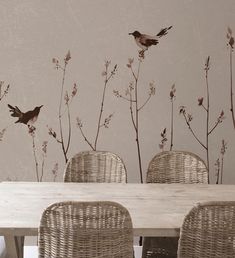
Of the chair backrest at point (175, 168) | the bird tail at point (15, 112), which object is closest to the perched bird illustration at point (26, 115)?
the bird tail at point (15, 112)

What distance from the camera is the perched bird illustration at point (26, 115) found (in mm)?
3080

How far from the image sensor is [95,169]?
8.51ft

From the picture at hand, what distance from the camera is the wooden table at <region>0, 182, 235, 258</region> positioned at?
5.85 feet

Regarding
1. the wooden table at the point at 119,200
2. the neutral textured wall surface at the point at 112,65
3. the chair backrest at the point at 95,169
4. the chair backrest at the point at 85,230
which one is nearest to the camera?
the chair backrest at the point at 85,230

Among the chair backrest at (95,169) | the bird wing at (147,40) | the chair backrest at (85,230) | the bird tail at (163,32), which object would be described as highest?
the bird tail at (163,32)

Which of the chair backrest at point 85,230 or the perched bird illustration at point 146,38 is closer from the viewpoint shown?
the chair backrest at point 85,230

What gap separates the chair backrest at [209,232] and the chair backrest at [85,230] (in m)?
0.22

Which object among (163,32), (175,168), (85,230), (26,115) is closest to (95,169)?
(175,168)

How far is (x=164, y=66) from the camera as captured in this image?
121 inches

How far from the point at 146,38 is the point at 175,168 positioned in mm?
967

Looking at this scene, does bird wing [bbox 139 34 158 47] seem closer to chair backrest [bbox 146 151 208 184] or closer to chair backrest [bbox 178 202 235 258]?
chair backrest [bbox 146 151 208 184]

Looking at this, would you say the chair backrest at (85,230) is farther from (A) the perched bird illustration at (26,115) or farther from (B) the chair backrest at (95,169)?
(A) the perched bird illustration at (26,115)

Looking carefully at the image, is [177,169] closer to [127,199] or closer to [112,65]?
[127,199]

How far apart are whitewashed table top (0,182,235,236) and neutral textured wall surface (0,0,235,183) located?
81cm
